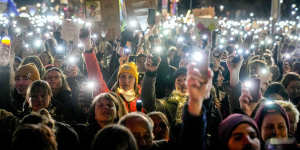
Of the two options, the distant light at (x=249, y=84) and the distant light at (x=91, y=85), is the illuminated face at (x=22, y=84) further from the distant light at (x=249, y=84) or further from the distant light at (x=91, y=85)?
the distant light at (x=249, y=84)

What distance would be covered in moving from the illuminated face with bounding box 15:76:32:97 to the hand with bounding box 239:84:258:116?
3103 millimetres

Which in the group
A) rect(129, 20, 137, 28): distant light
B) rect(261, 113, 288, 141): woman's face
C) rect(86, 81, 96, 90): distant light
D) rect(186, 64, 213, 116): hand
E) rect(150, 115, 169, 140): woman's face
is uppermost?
rect(129, 20, 137, 28): distant light

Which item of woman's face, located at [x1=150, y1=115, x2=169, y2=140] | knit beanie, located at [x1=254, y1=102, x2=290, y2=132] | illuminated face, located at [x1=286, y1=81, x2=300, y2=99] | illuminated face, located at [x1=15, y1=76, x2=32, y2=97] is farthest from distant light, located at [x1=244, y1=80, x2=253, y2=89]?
illuminated face, located at [x1=15, y1=76, x2=32, y2=97]

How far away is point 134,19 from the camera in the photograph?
35.0ft

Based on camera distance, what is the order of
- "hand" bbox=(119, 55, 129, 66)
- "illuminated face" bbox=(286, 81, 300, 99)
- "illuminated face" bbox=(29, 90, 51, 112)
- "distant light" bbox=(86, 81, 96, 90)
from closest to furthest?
"illuminated face" bbox=(29, 90, 51, 112)
"distant light" bbox=(86, 81, 96, 90)
"illuminated face" bbox=(286, 81, 300, 99)
"hand" bbox=(119, 55, 129, 66)

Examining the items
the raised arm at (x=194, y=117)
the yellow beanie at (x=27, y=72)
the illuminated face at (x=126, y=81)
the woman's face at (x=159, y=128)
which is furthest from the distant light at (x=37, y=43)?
the raised arm at (x=194, y=117)

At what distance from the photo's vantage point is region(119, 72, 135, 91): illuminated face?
193 inches

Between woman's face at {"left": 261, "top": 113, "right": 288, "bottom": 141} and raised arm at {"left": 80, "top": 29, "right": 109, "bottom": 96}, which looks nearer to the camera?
woman's face at {"left": 261, "top": 113, "right": 288, "bottom": 141}

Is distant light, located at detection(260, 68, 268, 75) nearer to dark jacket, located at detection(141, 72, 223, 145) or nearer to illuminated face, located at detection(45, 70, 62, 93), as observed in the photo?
dark jacket, located at detection(141, 72, 223, 145)

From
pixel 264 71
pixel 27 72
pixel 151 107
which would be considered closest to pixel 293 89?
pixel 264 71

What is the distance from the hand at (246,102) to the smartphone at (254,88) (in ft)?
0.20

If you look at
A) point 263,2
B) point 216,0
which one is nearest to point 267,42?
point 263,2

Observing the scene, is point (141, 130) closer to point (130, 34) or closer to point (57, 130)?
point (57, 130)

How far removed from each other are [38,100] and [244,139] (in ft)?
8.34
